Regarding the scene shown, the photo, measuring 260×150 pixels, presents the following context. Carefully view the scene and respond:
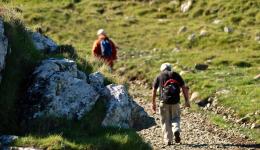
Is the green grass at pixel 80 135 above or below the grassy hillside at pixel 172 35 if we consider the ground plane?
below

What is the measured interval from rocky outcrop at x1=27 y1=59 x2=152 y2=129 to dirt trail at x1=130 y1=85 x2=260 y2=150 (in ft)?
7.69

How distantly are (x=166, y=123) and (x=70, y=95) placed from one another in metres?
5.37

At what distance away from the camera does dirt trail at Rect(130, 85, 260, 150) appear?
20.8m

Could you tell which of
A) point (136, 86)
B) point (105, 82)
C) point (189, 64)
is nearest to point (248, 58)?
point (189, 64)

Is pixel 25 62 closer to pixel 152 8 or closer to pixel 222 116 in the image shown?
pixel 222 116

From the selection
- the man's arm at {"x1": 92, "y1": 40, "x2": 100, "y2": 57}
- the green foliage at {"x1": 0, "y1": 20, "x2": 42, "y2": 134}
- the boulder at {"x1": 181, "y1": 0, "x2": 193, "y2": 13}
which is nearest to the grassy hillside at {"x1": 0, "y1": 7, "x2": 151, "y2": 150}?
the green foliage at {"x1": 0, "y1": 20, "x2": 42, "y2": 134}

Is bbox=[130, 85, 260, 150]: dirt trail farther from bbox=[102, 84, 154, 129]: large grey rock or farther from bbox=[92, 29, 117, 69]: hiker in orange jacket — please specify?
bbox=[92, 29, 117, 69]: hiker in orange jacket

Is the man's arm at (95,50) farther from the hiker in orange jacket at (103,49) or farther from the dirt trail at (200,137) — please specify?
the dirt trail at (200,137)

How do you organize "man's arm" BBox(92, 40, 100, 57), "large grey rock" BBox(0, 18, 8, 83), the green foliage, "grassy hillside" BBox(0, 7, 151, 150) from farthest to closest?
1. "man's arm" BBox(92, 40, 100, 57)
2. "large grey rock" BBox(0, 18, 8, 83)
3. the green foliage
4. "grassy hillside" BBox(0, 7, 151, 150)

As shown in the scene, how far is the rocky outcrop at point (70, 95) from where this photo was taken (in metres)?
16.0

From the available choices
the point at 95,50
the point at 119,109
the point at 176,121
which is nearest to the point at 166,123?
the point at 176,121

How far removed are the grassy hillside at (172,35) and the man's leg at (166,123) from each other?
131 inches

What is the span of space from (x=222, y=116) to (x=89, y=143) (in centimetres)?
1213

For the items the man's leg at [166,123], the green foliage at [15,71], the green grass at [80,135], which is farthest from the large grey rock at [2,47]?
the man's leg at [166,123]
